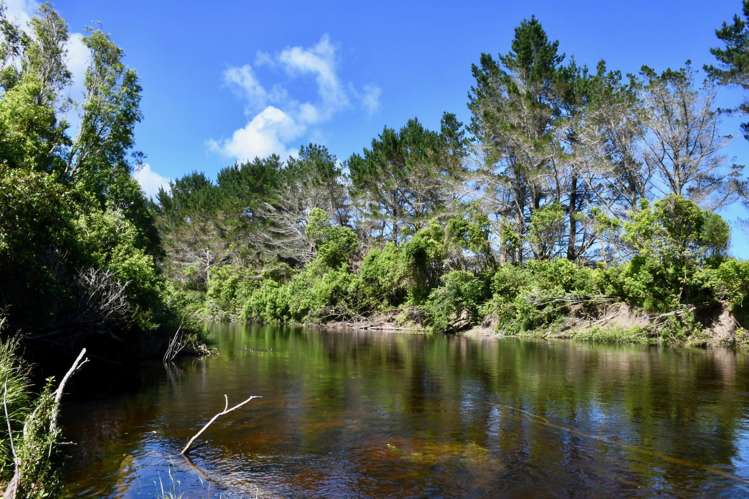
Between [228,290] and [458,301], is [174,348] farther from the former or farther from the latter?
[228,290]

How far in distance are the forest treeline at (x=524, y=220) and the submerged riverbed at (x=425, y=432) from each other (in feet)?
33.5

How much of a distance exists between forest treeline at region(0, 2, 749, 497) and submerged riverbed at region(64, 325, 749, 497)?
2330mm

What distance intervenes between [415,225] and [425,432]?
47.0m

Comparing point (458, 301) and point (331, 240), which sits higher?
point (331, 240)

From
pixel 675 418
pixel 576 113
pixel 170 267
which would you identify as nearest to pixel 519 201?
pixel 576 113

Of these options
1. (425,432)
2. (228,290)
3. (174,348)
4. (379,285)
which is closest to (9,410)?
(425,432)

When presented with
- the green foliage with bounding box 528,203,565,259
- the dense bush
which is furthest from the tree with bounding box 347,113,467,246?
the dense bush

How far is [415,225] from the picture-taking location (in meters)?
59.0

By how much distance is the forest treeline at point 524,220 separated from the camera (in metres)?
32.3

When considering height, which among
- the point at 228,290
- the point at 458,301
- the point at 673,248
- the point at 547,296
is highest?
the point at 673,248

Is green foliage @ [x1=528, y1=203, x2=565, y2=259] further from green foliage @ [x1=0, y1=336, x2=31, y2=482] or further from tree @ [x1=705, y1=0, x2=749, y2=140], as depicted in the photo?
green foliage @ [x1=0, y1=336, x2=31, y2=482]

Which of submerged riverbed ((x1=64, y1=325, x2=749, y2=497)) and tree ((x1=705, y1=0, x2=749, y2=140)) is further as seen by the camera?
tree ((x1=705, y1=0, x2=749, y2=140))

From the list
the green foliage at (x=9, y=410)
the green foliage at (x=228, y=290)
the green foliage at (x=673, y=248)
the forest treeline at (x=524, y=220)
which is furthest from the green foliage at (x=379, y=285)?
the green foliage at (x=9, y=410)

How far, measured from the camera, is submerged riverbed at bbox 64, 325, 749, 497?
9398 mm
